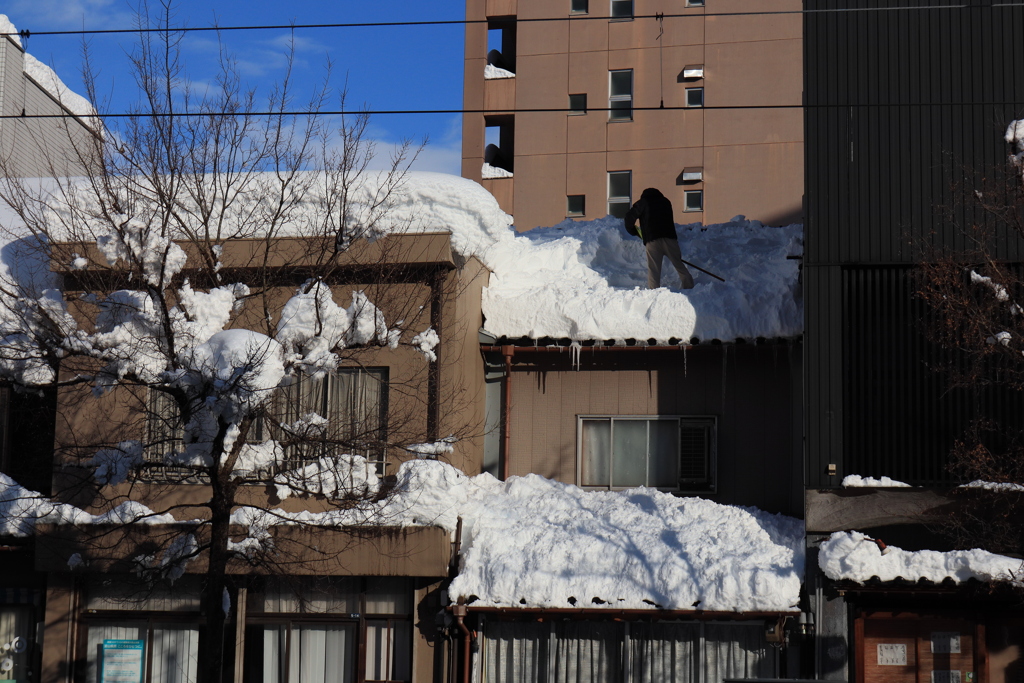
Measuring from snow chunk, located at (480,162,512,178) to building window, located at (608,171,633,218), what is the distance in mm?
3108

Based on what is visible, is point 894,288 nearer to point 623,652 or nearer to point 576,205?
point 623,652

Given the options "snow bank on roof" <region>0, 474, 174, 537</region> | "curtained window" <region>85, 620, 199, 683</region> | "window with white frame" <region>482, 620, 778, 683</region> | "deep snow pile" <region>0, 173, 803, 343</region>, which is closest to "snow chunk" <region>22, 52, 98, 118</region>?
"deep snow pile" <region>0, 173, 803, 343</region>

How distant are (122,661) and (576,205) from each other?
2116 centimetres

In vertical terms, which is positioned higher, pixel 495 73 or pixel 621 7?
pixel 621 7

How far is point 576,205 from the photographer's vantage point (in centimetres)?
3372

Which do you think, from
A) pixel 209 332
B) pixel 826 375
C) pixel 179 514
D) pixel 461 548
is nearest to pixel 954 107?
pixel 826 375

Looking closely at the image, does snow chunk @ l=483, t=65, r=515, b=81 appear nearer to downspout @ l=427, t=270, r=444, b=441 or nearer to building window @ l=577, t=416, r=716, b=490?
building window @ l=577, t=416, r=716, b=490

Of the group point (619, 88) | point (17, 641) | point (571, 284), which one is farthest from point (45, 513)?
point (619, 88)

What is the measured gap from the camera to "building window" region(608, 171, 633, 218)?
33156 millimetres

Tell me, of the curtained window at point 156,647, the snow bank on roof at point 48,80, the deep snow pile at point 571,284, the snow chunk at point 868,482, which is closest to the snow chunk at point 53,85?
the snow bank on roof at point 48,80

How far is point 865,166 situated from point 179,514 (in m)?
10.0

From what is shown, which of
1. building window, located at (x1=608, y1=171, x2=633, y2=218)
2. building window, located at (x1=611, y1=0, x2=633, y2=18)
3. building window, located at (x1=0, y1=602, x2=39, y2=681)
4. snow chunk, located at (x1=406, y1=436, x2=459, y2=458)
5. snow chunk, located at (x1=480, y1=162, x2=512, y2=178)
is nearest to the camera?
snow chunk, located at (x1=406, y1=436, x2=459, y2=458)

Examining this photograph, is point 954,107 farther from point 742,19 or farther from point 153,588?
point 742,19

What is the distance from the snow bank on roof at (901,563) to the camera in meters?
13.0
